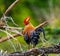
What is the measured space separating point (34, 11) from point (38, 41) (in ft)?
5.51

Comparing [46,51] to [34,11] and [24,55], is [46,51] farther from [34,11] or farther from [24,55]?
[34,11]

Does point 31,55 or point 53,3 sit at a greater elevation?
point 53,3

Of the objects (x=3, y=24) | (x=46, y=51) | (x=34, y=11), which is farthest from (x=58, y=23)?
(x=46, y=51)

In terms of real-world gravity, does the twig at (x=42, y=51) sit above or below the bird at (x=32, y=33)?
below

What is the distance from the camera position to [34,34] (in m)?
0.78

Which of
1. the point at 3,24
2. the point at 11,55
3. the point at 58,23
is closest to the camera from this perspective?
the point at 11,55

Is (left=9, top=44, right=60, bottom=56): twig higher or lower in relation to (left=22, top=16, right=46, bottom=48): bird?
lower

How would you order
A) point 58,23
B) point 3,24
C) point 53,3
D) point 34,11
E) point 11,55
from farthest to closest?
1. point 34,11
2. point 53,3
3. point 58,23
4. point 3,24
5. point 11,55

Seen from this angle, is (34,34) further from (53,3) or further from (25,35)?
(53,3)

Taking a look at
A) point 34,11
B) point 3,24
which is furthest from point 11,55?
point 34,11

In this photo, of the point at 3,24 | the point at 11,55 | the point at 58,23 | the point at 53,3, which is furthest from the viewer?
the point at 53,3

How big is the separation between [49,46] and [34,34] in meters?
0.05

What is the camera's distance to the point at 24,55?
2.39 feet

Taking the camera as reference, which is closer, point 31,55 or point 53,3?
point 31,55
